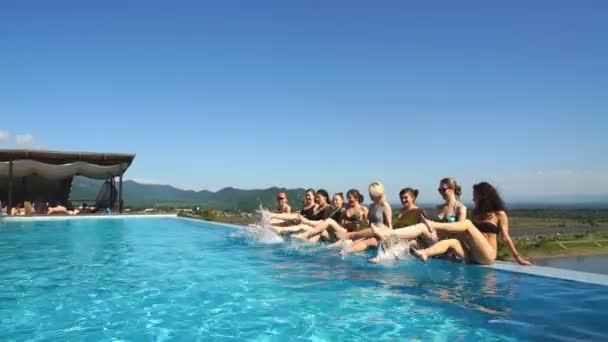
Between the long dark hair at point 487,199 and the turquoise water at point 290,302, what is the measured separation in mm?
822

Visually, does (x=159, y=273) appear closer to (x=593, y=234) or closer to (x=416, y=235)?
(x=416, y=235)

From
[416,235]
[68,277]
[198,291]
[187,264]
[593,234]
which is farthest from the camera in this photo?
[593,234]

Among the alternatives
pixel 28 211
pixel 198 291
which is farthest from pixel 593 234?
pixel 198 291

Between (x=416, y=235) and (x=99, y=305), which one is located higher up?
(x=416, y=235)

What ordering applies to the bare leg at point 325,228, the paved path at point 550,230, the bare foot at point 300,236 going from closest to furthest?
the bare leg at point 325,228
the bare foot at point 300,236
the paved path at point 550,230

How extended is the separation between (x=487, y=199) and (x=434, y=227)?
3.31 ft

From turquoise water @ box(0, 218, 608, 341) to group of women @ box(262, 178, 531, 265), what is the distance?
0.31 m

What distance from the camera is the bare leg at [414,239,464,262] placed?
5.52m

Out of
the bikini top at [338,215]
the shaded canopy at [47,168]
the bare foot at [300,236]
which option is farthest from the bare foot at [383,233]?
the shaded canopy at [47,168]

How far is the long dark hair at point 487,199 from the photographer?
6.12 meters

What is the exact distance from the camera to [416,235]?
6.09 metres

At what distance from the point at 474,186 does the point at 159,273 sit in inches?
185

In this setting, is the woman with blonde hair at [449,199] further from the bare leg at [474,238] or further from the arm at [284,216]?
the arm at [284,216]

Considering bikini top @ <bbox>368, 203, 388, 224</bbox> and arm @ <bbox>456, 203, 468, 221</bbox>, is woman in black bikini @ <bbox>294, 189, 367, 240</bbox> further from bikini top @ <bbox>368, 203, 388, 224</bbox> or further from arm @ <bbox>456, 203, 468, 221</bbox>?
arm @ <bbox>456, 203, 468, 221</bbox>
